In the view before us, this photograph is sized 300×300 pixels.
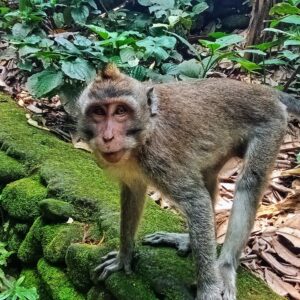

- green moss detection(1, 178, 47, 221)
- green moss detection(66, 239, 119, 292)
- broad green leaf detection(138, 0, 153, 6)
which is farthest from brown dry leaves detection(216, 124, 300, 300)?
broad green leaf detection(138, 0, 153, 6)

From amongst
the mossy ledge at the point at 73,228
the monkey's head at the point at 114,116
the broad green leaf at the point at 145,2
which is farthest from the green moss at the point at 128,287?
the broad green leaf at the point at 145,2

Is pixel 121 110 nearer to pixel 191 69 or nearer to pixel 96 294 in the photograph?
pixel 96 294

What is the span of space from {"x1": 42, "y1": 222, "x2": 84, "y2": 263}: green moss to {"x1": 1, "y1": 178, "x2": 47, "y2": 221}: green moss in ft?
1.64

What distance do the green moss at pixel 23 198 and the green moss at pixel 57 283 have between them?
0.68 m

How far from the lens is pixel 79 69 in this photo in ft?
21.6

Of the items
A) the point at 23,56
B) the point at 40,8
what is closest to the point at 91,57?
the point at 23,56

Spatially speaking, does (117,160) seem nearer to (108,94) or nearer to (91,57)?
(108,94)

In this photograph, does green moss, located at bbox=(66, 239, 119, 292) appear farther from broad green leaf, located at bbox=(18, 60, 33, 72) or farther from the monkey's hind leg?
broad green leaf, located at bbox=(18, 60, 33, 72)

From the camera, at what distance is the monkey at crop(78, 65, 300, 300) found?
3.84 meters

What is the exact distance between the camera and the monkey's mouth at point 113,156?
3702 millimetres

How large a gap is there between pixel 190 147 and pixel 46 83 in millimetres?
2976

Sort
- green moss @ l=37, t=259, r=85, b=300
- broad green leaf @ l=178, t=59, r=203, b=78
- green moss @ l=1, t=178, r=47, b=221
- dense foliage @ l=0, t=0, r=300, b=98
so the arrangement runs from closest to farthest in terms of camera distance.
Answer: green moss @ l=37, t=259, r=85, b=300 → green moss @ l=1, t=178, r=47, b=221 → dense foliage @ l=0, t=0, r=300, b=98 → broad green leaf @ l=178, t=59, r=203, b=78

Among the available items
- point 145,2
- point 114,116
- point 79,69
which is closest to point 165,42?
point 79,69

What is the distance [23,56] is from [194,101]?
3.83 m
